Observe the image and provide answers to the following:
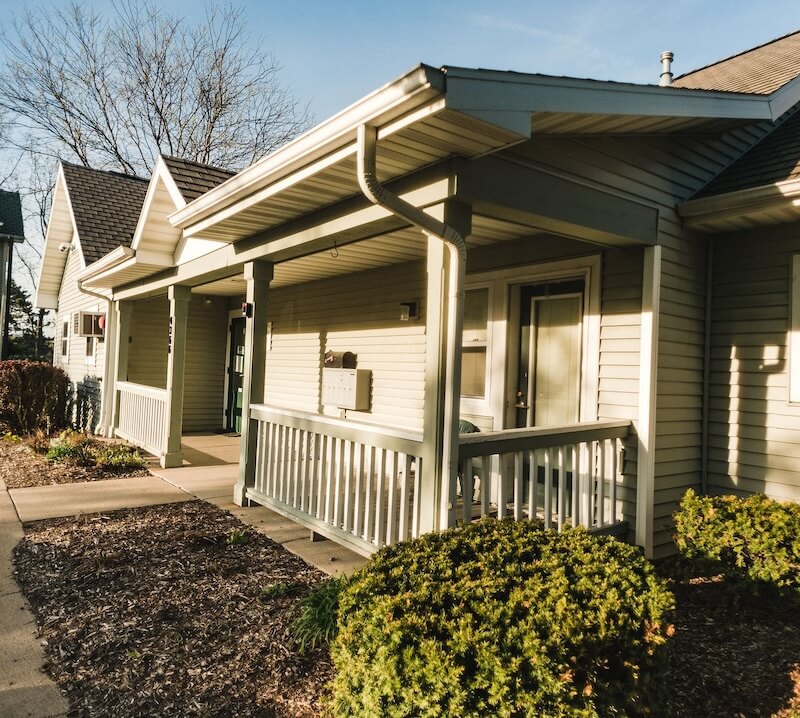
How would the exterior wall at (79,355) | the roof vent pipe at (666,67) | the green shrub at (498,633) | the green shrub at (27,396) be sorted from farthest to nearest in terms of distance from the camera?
the exterior wall at (79,355)
the green shrub at (27,396)
the roof vent pipe at (666,67)
the green shrub at (498,633)

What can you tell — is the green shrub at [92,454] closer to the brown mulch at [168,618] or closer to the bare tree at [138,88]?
the brown mulch at [168,618]

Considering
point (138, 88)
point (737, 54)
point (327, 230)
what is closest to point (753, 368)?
point (327, 230)

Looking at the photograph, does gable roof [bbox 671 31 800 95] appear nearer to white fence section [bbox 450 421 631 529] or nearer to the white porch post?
the white porch post

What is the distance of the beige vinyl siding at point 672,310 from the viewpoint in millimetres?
4336

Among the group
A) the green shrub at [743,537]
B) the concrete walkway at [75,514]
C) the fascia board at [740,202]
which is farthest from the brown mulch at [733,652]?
the fascia board at [740,202]

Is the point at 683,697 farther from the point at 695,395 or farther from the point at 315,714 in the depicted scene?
the point at 695,395

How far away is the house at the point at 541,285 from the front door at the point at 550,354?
2 cm

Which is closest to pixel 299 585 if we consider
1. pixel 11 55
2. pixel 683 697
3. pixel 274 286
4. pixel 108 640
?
pixel 108 640

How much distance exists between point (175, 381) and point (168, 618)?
4738mm

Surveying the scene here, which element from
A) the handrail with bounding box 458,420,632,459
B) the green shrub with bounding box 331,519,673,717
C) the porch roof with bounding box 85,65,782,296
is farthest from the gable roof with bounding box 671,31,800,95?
the green shrub with bounding box 331,519,673,717

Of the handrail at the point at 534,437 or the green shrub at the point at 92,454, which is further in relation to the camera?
the green shrub at the point at 92,454

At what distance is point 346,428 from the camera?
4223 mm

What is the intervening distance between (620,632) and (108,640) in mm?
2478

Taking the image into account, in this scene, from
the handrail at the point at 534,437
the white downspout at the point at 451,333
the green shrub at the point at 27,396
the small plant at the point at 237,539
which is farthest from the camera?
the green shrub at the point at 27,396
